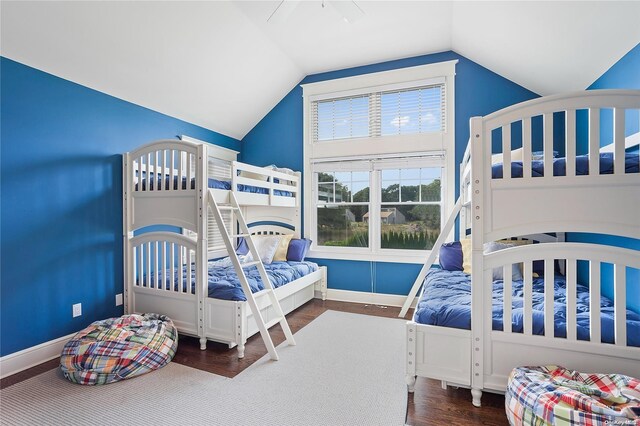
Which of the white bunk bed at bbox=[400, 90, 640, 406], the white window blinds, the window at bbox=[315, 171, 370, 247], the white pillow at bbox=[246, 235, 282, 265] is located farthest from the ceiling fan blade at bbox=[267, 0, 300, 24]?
the white pillow at bbox=[246, 235, 282, 265]

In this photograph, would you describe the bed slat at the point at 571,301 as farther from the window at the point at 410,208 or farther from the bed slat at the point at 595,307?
the window at the point at 410,208

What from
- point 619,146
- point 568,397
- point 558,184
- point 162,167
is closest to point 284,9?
point 162,167

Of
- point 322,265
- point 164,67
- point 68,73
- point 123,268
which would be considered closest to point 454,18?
point 164,67

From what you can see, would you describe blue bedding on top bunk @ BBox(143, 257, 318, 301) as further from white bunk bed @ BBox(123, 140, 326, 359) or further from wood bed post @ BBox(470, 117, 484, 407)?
wood bed post @ BBox(470, 117, 484, 407)

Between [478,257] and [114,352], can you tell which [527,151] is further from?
[114,352]

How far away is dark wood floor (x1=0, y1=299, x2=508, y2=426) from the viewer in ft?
5.97

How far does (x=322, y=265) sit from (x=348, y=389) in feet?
7.84

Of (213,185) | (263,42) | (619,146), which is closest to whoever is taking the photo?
(619,146)

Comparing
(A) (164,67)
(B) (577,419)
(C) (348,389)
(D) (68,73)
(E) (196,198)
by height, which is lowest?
(C) (348,389)

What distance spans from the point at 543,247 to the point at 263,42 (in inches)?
134

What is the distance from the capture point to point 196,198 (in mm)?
2680

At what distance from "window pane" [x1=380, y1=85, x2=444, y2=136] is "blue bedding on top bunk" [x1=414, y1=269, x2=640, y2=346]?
2203 millimetres

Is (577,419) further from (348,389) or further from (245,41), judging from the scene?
(245,41)

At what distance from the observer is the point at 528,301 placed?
1806mm
